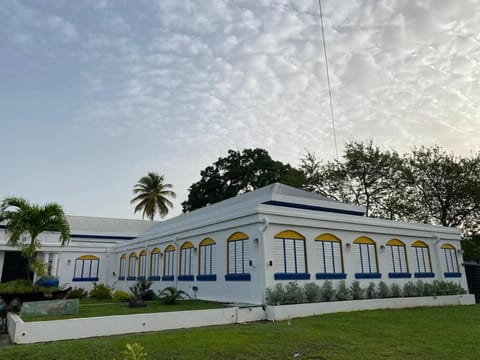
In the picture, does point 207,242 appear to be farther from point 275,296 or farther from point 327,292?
point 327,292

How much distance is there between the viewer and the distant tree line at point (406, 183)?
80.8ft

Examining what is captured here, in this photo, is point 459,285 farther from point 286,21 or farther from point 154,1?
point 154,1

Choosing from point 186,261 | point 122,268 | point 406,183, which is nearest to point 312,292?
point 186,261

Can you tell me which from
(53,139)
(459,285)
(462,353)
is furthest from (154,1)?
(459,285)

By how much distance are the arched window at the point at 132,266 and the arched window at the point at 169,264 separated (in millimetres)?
4481

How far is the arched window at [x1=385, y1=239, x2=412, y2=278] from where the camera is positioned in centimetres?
1526

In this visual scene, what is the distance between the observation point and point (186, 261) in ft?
52.3

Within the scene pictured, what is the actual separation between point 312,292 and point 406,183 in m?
18.2

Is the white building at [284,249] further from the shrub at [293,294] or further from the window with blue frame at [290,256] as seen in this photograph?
the shrub at [293,294]

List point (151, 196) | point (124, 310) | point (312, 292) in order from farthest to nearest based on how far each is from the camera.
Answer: point (151, 196), point (312, 292), point (124, 310)

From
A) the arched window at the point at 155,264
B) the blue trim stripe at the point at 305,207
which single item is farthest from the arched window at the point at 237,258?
the arched window at the point at 155,264

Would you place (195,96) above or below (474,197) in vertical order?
above

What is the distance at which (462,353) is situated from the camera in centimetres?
650

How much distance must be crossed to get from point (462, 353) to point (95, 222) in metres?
30.0
